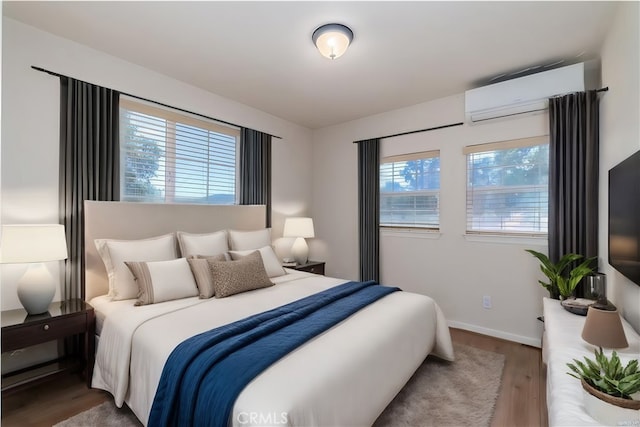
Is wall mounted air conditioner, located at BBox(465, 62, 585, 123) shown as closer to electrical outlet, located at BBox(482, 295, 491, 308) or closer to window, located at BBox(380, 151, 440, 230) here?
window, located at BBox(380, 151, 440, 230)

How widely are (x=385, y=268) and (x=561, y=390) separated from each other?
8.94 ft

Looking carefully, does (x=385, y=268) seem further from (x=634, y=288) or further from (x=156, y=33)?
(x=156, y=33)

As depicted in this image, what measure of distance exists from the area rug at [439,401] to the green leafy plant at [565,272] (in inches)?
30.5

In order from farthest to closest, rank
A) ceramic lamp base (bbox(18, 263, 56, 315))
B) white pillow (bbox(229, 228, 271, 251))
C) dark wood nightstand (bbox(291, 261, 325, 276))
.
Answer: dark wood nightstand (bbox(291, 261, 325, 276)), white pillow (bbox(229, 228, 271, 251)), ceramic lamp base (bbox(18, 263, 56, 315))

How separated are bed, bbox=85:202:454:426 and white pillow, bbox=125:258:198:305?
8 cm

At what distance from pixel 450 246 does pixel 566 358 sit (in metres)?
2.01

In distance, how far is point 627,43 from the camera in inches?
76.0

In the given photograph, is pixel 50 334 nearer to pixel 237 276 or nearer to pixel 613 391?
pixel 237 276

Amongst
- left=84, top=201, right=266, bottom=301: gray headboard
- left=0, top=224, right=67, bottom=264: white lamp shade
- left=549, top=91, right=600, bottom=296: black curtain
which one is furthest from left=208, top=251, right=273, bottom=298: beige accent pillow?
left=549, top=91, right=600, bottom=296: black curtain

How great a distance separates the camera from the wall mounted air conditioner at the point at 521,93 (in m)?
2.68

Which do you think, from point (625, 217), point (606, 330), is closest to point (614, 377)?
point (606, 330)

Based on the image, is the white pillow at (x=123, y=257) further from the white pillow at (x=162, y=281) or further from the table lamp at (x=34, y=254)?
the table lamp at (x=34, y=254)

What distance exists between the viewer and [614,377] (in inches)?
45.1

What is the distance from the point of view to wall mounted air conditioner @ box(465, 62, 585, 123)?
106 inches
